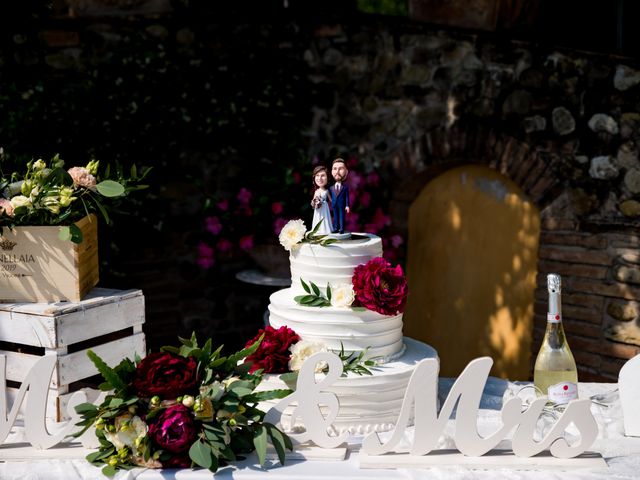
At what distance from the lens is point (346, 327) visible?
283 centimetres

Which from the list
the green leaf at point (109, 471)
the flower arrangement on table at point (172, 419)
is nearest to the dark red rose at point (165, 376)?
the flower arrangement on table at point (172, 419)

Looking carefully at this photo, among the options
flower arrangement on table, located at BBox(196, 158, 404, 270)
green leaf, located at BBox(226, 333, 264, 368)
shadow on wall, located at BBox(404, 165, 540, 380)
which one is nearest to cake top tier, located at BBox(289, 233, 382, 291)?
green leaf, located at BBox(226, 333, 264, 368)

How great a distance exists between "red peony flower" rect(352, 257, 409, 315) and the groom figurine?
0.28 meters

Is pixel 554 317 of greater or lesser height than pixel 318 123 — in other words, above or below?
below

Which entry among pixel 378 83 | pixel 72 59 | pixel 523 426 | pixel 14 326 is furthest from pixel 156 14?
pixel 523 426

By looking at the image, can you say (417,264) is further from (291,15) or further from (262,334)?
(262,334)

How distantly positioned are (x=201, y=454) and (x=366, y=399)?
675 mm

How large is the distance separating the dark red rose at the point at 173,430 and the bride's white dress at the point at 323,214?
0.99 m

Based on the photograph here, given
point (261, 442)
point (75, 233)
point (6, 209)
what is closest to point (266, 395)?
point (261, 442)

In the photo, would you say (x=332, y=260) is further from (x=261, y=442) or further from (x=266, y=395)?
(x=261, y=442)

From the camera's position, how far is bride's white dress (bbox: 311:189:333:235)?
3.04 m

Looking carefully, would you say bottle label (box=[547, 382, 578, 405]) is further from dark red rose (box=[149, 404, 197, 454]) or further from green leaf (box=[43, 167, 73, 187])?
green leaf (box=[43, 167, 73, 187])

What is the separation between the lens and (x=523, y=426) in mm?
2377

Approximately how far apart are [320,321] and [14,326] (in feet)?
3.58
